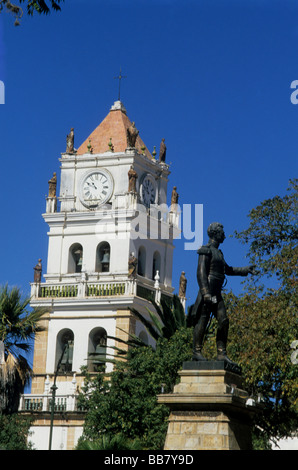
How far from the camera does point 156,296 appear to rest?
58.1m

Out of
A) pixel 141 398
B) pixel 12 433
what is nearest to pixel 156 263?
pixel 12 433

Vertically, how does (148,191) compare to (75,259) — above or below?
above

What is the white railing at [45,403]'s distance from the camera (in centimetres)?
5062

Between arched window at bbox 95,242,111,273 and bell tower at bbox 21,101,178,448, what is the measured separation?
0.05 meters

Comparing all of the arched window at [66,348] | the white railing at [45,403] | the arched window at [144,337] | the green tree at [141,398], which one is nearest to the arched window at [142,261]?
the arched window at [144,337]

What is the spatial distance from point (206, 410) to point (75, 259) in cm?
4031

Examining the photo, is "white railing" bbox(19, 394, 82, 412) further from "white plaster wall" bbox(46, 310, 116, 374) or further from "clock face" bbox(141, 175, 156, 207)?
"clock face" bbox(141, 175, 156, 207)

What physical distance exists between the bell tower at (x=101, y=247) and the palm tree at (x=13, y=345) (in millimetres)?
12907

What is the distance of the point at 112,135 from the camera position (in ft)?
200

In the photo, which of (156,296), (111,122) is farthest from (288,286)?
(111,122)

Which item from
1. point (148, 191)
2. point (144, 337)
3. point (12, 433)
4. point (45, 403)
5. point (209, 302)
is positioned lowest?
point (209, 302)

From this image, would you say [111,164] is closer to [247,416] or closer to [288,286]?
[288,286]

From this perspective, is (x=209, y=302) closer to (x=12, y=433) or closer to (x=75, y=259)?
(x=12, y=433)

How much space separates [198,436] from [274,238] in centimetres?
1873
